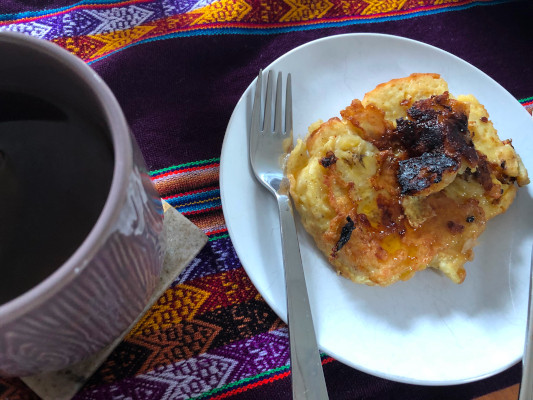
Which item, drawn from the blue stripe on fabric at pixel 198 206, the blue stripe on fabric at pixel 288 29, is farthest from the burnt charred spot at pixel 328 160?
Answer: the blue stripe on fabric at pixel 288 29

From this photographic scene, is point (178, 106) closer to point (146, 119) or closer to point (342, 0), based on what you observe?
point (146, 119)

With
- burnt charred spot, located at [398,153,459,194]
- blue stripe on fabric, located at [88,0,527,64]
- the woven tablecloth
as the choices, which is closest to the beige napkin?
the woven tablecloth

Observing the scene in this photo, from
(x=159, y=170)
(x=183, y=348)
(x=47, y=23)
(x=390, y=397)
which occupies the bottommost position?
(x=390, y=397)

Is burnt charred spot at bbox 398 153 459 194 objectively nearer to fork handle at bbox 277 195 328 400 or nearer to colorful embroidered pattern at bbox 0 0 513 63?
fork handle at bbox 277 195 328 400

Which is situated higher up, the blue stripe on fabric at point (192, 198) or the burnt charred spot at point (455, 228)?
the burnt charred spot at point (455, 228)

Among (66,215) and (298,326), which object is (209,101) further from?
(66,215)

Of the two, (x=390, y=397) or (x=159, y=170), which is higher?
(x=159, y=170)

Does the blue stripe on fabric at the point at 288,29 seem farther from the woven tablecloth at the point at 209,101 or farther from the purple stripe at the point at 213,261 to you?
the purple stripe at the point at 213,261

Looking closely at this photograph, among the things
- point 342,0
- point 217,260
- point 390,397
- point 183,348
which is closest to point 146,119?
point 217,260
